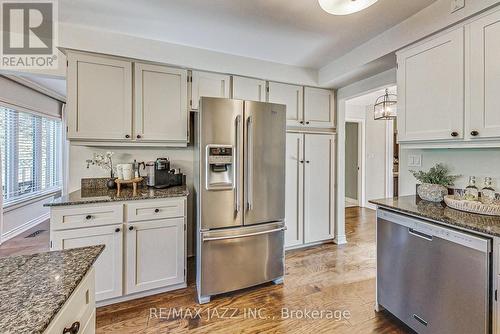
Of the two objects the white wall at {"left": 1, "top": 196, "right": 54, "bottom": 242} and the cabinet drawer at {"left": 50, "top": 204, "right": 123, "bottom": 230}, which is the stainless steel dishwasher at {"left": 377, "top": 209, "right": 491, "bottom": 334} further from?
the white wall at {"left": 1, "top": 196, "right": 54, "bottom": 242}

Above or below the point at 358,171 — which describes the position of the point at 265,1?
above

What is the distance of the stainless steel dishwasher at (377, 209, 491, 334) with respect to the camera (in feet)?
4.21

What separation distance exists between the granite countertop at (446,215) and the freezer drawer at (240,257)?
3.41ft

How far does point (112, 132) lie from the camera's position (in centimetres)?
229

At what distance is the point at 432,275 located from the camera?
1497mm

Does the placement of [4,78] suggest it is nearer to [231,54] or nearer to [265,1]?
[231,54]

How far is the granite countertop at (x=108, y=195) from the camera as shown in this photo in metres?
1.89

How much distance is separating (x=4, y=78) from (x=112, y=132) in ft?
8.27

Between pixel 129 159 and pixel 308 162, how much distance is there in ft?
7.15

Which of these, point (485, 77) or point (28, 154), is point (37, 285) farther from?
point (28, 154)

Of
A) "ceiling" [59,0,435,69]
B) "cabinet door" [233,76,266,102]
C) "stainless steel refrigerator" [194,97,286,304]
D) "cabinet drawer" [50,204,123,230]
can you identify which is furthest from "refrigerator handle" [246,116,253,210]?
"cabinet drawer" [50,204,123,230]

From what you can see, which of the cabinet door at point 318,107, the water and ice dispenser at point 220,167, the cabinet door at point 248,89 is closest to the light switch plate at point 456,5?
the cabinet door at point 318,107

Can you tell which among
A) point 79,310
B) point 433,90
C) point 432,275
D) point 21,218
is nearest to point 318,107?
point 433,90

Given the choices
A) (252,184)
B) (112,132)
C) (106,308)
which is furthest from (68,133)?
(252,184)
